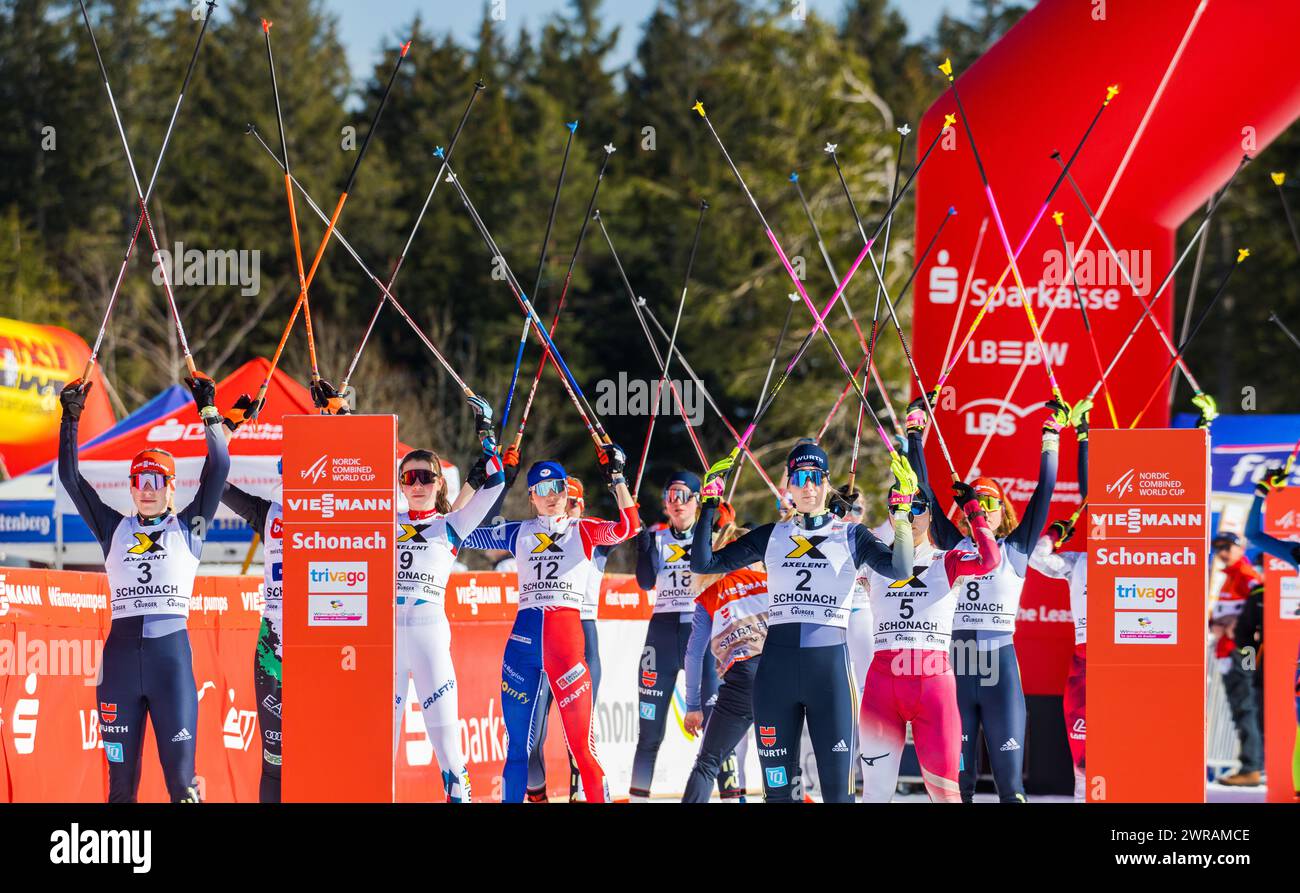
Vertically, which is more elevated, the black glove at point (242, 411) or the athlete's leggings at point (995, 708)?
the black glove at point (242, 411)

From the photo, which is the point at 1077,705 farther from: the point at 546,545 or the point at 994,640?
the point at 546,545

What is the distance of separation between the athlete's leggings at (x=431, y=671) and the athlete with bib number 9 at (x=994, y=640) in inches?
103

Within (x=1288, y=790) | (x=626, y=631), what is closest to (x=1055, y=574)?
(x=1288, y=790)

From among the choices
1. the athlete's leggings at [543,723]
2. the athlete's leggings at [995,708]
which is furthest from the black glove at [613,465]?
the athlete's leggings at [995,708]

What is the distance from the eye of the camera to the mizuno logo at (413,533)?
356 inches

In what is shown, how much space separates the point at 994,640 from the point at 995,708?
38cm

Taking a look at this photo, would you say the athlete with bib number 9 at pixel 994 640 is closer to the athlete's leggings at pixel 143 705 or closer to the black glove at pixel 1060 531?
the black glove at pixel 1060 531

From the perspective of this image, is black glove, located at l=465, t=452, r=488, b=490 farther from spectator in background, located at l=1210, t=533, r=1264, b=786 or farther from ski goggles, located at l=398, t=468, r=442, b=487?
spectator in background, located at l=1210, t=533, r=1264, b=786

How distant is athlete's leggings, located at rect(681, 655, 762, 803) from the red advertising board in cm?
194

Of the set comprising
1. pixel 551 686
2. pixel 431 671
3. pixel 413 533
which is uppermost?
pixel 413 533

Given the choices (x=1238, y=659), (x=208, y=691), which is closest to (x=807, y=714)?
(x=208, y=691)

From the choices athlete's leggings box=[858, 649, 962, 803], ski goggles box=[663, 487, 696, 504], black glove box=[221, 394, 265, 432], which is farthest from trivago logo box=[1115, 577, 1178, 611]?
black glove box=[221, 394, 265, 432]

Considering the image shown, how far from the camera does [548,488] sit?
9719 mm

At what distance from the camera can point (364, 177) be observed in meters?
38.4
